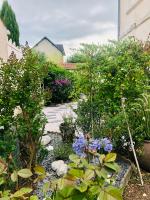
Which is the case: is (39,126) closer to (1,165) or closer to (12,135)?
(12,135)

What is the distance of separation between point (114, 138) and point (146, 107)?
2.48 feet

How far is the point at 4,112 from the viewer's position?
5.10 m

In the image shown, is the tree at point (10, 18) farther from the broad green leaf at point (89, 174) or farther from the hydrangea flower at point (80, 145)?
the broad green leaf at point (89, 174)

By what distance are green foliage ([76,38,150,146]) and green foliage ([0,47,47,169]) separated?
1446mm

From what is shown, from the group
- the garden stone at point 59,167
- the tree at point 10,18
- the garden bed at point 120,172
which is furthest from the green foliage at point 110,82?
the tree at point 10,18

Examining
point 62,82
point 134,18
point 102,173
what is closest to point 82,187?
point 102,173

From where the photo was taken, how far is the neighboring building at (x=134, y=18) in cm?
1211

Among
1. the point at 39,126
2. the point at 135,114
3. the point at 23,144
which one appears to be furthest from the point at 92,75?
the point at 23,144

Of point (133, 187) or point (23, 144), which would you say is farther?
point (133, 187)

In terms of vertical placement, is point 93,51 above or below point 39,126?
above

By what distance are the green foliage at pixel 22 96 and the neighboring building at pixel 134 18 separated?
7.56m

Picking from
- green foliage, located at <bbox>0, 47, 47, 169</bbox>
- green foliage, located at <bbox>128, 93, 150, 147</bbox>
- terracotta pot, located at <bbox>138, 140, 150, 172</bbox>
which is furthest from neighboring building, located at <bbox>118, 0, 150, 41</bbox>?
green foliage, located at <bbox>0, 47, 47, 169</bbox>

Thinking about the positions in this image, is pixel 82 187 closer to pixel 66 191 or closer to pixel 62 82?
pixel 66 191

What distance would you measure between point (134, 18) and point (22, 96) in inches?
384
